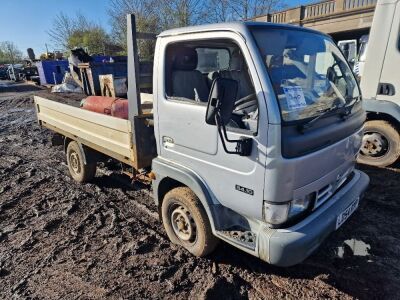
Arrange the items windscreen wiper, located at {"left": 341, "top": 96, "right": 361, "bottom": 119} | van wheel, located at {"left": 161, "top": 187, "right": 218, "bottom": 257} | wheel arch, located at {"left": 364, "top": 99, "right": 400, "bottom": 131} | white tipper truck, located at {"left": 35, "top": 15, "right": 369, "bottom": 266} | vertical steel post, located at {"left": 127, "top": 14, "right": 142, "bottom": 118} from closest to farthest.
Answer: white tipper truck, located at {"left": 35, "top": 15, "right": 369, "bottom": 266} < windscreen wiper, located at {"left": 341, "top": 96, "right": 361, "bottom": 119} < van wheel, located at {"left": 161, "top": 187, "right": 218, "bottom": 257} < vertical steel post, located at {"left": 127, "top": 14, "right": 142, "bottom": 118} < wheel arch, located at {"left": 364, "top": 99, "right": 400, "bottom": 131}

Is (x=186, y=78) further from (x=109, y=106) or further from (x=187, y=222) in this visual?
(x=109, y=106)

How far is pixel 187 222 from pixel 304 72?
5.80 ft

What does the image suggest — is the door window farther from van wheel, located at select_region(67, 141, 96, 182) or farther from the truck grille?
van wheel, located at select_region(67, 141, 96, 182)

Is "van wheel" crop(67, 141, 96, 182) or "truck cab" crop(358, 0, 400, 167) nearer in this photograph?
"truck cab" crop(358, 0, 400, 167)

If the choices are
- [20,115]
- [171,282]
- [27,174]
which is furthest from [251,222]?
[20,115]

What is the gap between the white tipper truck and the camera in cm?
209

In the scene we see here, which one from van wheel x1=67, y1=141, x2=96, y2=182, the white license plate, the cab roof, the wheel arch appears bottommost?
van wheel x1=67, y1=141, x2=96, y2=182

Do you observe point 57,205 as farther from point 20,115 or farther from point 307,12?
point 307,12

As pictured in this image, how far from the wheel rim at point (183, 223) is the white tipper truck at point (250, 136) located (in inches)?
0.5

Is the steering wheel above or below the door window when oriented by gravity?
below

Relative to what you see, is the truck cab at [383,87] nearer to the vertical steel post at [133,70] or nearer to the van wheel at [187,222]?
the van wheel at [187,222]

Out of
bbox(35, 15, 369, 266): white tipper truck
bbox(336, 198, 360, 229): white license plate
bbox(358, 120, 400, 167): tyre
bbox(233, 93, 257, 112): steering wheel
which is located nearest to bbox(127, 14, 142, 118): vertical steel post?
bbox(35, 15, 369, 266): white tipper truck

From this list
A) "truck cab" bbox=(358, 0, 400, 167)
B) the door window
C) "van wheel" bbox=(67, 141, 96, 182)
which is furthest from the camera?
"van wheel" bbox=(67, 141, 96, 182)

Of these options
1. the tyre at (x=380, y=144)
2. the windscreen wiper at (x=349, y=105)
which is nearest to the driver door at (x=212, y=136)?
the windscreen wiper at (x=349, y=105)
